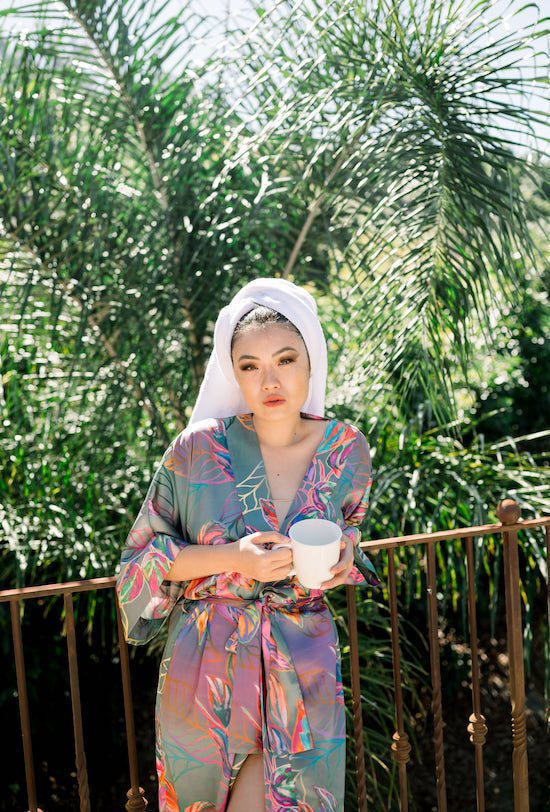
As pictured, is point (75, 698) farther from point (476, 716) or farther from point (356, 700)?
point (476, 716)

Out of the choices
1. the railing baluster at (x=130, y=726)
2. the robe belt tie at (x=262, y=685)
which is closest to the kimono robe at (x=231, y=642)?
the robe belt tie at (x=262, y=685)

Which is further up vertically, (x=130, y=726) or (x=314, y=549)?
(x=314, y=549)

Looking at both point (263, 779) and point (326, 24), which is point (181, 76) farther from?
point (263, 779)

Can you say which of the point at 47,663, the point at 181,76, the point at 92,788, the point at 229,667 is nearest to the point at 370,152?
the point at 181,76

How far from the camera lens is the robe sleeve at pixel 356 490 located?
161 cm

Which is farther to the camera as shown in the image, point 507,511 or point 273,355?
point 507,511

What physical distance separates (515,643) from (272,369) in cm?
118

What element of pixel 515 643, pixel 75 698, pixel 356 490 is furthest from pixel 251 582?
pixel 515 643

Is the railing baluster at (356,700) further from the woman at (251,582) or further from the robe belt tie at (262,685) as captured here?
the robe belt tie at (262,685)

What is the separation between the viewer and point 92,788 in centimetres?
381

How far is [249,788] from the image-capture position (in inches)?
57.4

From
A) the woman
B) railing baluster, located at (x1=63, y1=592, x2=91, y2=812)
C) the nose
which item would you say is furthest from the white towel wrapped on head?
railing baluster, located at (x1=63, y1=592, x2=91, y2=812)

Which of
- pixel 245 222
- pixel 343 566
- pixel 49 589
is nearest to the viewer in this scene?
pixel 343 566

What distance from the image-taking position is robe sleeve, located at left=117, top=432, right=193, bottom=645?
1499 millimetres
